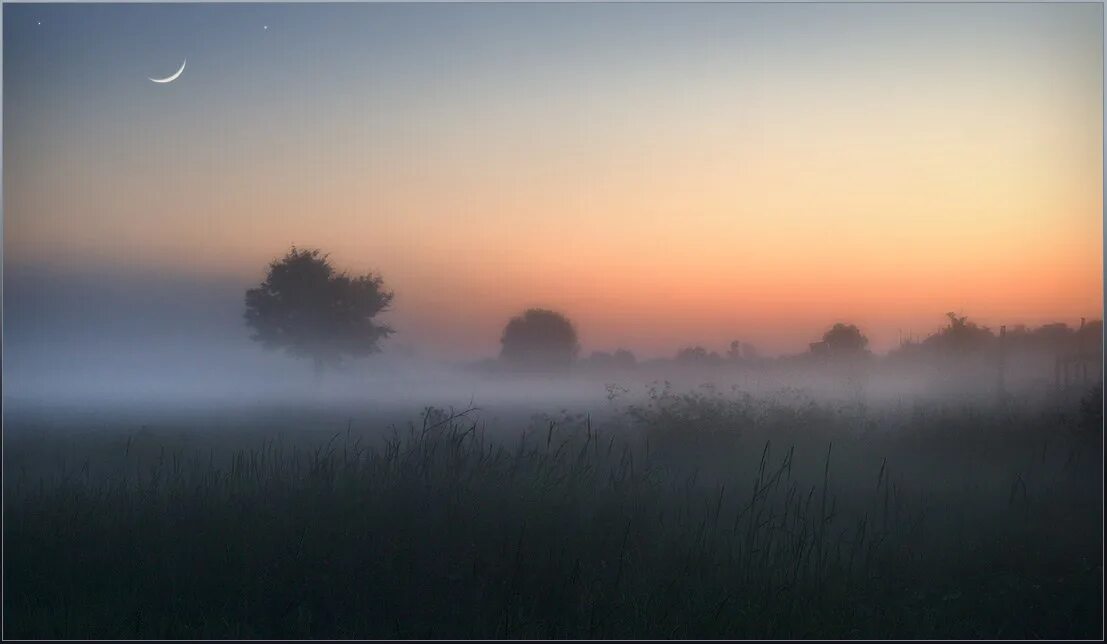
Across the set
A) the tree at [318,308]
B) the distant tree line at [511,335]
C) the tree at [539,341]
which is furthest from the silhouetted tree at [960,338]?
the tree at [318,308]

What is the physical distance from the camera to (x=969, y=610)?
20.7ft

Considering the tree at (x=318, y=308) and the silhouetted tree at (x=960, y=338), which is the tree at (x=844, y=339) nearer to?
the silhouetted tree at (x=960, y=338)

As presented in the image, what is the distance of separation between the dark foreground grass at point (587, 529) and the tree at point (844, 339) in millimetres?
833

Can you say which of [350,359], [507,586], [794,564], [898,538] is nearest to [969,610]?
[898,538]

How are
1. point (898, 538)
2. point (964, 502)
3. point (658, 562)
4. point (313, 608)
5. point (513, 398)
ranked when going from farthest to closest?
point (513, 398) → point (964, 502) → point (898, 538) → point (658, 562) → point (313, 608)

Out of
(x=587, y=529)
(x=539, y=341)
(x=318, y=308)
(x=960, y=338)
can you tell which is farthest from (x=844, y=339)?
(x=318, y=308)

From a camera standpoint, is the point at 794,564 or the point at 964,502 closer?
the point at 794,564

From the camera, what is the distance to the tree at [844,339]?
878 cm

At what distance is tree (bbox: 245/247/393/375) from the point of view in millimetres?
8422

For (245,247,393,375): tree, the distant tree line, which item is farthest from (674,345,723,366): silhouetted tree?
(245,247,393,375): tree

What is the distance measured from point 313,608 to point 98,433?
3444 mm

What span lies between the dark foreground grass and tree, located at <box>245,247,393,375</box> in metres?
1.10

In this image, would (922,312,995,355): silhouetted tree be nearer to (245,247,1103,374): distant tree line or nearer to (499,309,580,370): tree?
(245,247,1103,374): distant tree line

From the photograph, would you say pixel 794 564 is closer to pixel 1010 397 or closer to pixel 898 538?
pixel 898 538
